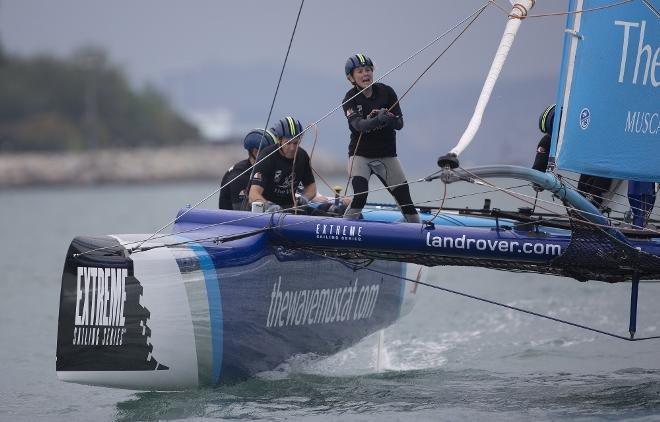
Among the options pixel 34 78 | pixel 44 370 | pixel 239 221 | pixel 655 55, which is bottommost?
pixel 44 370

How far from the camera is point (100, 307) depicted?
24.6 ft

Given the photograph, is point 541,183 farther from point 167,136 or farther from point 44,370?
point 167,136

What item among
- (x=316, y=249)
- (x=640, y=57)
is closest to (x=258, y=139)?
(x=316, y=249)

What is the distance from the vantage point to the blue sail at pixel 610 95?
26.4ft

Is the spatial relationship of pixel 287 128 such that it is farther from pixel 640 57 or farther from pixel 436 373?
pixel 640 57

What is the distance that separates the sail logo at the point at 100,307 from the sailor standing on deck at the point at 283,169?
73.2 inches

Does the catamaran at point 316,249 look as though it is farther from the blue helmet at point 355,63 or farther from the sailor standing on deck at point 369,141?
the blue helmet at point 355,63

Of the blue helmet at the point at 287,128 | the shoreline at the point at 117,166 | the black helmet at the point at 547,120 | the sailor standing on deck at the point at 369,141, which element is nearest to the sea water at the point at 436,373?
the sailor standing on deck at the point at 369,141

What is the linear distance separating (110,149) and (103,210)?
144ft

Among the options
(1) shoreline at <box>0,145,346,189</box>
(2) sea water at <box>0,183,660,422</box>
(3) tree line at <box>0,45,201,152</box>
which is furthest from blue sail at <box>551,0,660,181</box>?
(3) tree line at <box>0,45,201,152</box>

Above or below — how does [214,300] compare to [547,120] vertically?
below

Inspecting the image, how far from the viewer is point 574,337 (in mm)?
10766

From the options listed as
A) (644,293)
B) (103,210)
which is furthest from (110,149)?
(644,293)

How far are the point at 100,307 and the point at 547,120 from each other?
394 centimetres
